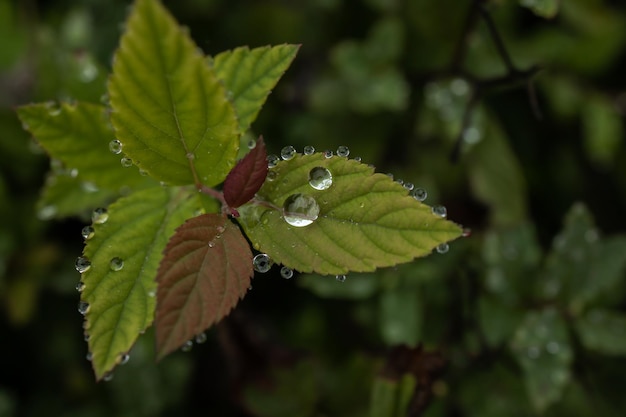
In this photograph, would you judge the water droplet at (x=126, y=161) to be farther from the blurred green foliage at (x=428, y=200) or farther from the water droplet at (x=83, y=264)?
the blurred green foliage at (x=428, y=200)

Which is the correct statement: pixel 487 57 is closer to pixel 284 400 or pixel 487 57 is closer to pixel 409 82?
pixel 409 82

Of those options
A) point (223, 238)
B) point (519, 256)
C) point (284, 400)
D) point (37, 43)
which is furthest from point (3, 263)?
point (519, 256)

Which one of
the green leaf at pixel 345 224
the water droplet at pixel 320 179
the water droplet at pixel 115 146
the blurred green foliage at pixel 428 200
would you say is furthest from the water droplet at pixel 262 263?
the blurred green foliage at pixel 428 200

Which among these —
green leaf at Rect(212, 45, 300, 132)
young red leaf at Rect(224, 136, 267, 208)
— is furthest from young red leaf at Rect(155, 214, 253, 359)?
green leaf at Rect(212, 45, 300, 132)

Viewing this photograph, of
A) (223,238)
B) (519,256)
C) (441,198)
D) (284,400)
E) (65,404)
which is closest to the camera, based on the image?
(223,238)

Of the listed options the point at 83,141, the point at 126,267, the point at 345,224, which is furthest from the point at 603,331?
the point at 83,141

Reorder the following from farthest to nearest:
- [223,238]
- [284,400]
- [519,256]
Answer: [519,256] < [284,400] < [223,238]
